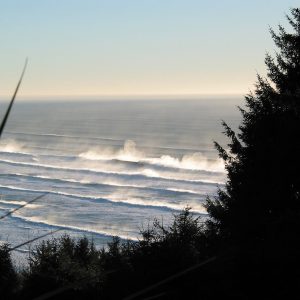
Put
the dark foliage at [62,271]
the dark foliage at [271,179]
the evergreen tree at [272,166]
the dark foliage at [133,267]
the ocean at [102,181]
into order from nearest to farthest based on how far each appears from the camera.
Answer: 1. the dark foliage at [271,179]
2. the evergreen tree at [272,166]
3. the dark foliage at [133,267]
4. the dark foliage at [62,271]
5. the ocean at [102,181]

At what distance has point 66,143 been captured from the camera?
126 meters

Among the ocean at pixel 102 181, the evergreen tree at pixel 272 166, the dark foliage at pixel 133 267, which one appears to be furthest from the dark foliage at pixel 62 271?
the ocean at pixel 102 181

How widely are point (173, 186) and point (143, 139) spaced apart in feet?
215

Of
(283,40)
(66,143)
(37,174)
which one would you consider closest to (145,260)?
(283,40)

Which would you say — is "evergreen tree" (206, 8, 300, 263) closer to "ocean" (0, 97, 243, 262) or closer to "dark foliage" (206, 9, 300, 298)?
"dark foliage" (206, 9, 300, 298)

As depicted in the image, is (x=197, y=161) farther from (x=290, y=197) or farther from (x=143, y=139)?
(x=290, y=197)

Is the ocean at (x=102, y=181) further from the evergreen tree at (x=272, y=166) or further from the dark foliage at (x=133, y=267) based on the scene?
the evergreen tree at (x=272, y=166)

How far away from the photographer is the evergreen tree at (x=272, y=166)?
34.3 ft

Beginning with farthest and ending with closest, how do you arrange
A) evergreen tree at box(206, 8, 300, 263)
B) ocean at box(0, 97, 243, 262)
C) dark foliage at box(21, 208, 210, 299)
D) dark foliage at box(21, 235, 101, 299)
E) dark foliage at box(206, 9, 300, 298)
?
1. ocean at box(0, 97, 243, 262)
2. dark foliage at box(21, 235, 101, 299)
3. dark foliage at box(21, 208, 210, 299)
4. evergreen tree at box(206, 8, 300, 263)
5. dark foliage at box(206, 9, 300, 298)

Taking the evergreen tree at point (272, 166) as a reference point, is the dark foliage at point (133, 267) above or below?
below

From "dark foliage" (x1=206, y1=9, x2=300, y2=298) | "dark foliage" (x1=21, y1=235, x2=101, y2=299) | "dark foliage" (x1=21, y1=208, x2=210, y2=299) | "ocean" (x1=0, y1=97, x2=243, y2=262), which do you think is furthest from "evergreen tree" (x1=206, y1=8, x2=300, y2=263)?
"ocean" (x1=0, y1=97, x2=243, y2=262)

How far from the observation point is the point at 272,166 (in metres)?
11.3

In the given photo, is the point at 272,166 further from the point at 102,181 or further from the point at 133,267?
the point at 102,181

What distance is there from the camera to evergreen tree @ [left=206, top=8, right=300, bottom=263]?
10470 millimetres
